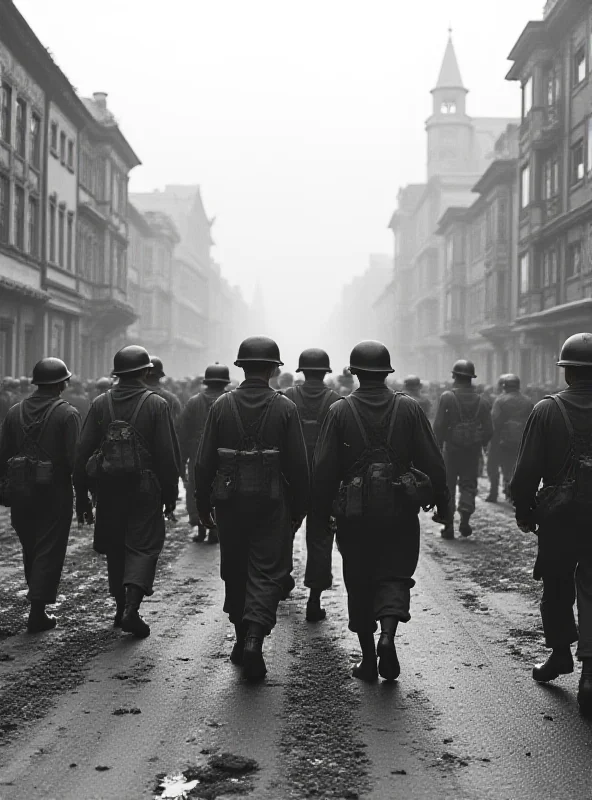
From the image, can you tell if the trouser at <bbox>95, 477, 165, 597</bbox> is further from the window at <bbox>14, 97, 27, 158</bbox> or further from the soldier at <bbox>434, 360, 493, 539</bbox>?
the window at <bbox>14, 97, 27, 158</bbox>

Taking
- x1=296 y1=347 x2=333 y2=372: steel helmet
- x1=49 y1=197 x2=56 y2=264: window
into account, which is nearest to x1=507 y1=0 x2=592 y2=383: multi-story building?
x1=49 y1=197 x2=56 y2=264: window

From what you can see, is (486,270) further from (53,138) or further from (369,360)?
(369,360)

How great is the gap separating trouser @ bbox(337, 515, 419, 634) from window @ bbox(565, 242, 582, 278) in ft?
73.2

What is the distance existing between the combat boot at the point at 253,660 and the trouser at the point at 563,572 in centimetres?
152

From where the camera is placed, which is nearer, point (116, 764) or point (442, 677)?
point (116, 764)

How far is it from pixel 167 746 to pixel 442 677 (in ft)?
5.80

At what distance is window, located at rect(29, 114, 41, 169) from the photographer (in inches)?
1089

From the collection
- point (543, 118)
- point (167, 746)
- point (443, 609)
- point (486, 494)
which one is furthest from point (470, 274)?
point (167, 746)

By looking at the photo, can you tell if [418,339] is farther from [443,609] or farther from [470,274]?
[443,609]

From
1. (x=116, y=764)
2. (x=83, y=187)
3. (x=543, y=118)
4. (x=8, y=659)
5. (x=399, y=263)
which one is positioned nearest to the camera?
(x=116, y=764)

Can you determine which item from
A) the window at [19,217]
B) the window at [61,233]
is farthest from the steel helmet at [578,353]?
the window at [61,233]

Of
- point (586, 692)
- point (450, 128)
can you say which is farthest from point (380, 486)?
point (450, 128)

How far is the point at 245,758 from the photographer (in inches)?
160

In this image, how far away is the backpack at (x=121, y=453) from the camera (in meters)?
6.14
